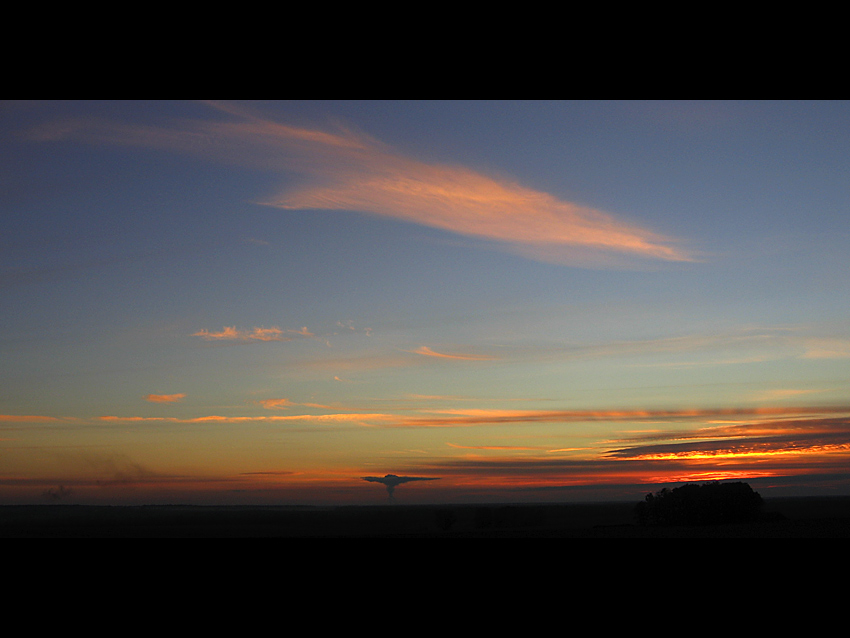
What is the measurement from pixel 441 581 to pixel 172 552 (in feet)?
5.64

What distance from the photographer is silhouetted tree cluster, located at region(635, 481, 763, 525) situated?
835 inches

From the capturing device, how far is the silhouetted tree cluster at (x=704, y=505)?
21219mm

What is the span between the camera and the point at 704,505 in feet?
72.2

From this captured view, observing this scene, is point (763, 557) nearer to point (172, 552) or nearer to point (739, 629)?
point (739, 629)

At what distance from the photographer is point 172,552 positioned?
4.39m

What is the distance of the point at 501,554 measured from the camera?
4.49m
